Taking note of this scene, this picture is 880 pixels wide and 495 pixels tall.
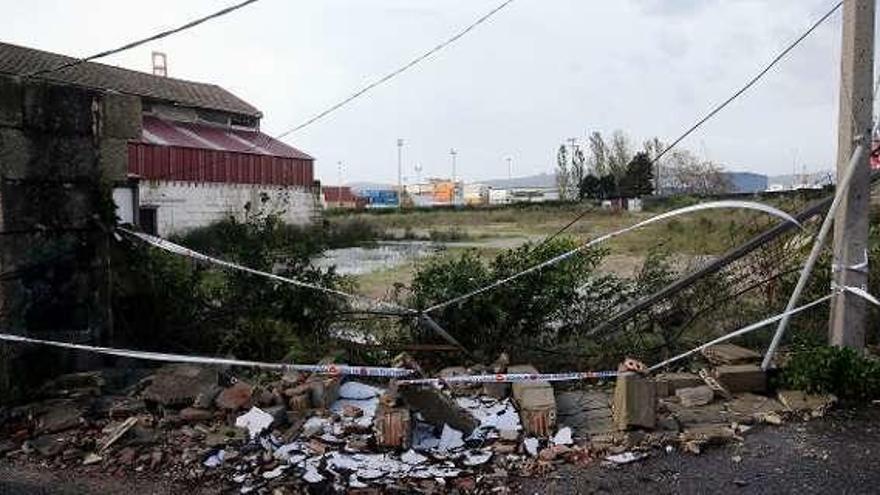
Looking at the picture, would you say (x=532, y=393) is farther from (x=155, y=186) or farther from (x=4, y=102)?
(x=155, y=186)

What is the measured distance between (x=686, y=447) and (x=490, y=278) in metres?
3.03

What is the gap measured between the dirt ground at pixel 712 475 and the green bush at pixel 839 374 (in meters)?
0.70

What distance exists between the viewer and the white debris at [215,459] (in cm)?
443

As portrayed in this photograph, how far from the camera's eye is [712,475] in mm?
4250

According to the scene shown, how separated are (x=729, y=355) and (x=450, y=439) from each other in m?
2.85

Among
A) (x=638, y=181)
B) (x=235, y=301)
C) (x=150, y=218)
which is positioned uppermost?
(x=638, y=181)

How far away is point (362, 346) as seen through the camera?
694cm

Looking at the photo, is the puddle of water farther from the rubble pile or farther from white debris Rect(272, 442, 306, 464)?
white debris Rect(272, 442, 306, 464)

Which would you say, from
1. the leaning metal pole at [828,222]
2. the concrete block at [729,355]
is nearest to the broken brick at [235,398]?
the concrete block at [729,355]

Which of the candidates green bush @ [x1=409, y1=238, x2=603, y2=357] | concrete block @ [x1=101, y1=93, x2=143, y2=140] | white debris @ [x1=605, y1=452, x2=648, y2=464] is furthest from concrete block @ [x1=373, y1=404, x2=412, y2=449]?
concrete block @ [x1=101, y1=93, x2=143, y2=140]

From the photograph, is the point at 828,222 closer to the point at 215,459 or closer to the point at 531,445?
the point at 531,445

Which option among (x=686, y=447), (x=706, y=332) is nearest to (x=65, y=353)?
(x=686, y=447)

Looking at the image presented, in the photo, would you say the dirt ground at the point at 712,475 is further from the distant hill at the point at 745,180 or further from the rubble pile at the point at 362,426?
the distant hill at the point at 745,180

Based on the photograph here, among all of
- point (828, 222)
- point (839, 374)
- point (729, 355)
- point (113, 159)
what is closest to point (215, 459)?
point (113, 159)
